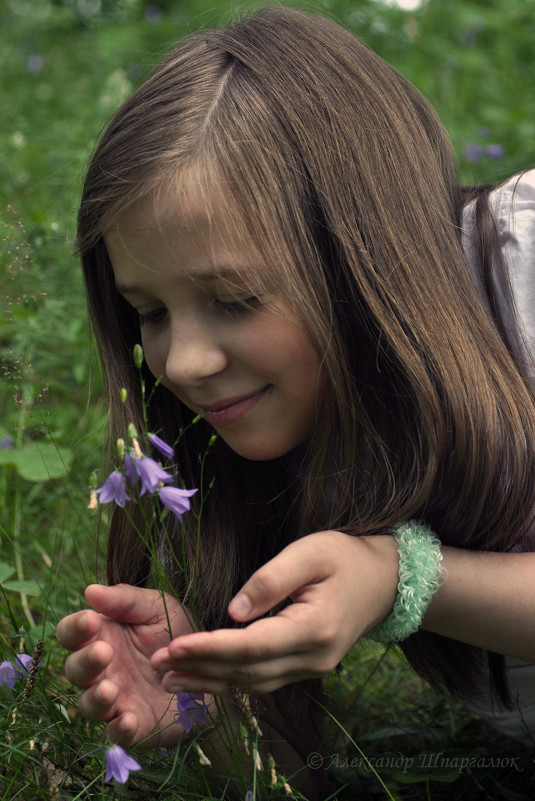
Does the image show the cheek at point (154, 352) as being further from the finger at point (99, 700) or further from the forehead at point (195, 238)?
A: the finger at point (99, 700)

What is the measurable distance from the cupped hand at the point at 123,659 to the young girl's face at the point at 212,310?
34 cm

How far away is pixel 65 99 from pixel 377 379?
Result: 379 cm

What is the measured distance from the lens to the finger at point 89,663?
1193 mm

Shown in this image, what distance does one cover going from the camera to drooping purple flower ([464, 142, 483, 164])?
359cm

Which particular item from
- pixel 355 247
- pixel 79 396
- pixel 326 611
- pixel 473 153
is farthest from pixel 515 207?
pixel 473 153

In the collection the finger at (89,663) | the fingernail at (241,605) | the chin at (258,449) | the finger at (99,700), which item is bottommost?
the finger at (99,700)

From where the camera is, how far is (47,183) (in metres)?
3.31

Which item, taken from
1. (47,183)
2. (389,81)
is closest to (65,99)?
(47,183)

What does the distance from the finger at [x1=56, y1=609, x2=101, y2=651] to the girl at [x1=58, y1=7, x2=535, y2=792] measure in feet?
0.07

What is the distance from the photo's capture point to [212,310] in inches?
55.9

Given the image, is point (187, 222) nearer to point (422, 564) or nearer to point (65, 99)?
point (422, 564)

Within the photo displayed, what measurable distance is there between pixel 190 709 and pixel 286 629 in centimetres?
36

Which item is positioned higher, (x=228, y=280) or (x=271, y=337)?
(x=228, y=280)

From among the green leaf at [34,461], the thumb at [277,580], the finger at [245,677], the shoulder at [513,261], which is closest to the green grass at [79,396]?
the green leaf at [34,461]
